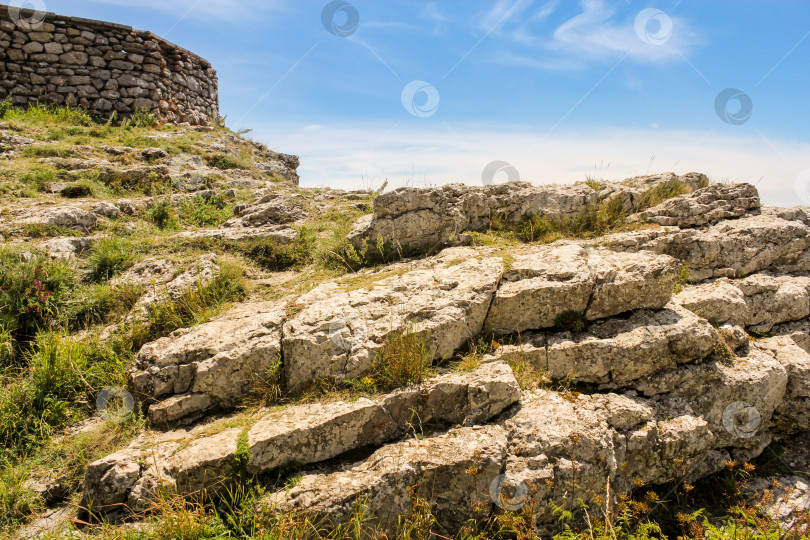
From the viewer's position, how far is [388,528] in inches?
138

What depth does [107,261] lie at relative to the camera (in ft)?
21.7

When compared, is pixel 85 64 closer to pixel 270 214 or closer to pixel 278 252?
pixel 270 214

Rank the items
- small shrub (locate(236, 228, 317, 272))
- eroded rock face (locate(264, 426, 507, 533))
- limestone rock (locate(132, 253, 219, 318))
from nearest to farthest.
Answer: eroded rock face (locate(264, 426, 507, 533))
limestone rock (locate(132, 253, 219, 318))
small shrub (locate(236, 228, 317, 272))

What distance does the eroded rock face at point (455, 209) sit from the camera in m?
6.89

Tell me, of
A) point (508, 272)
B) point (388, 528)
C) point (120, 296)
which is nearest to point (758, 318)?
point (508, 272)

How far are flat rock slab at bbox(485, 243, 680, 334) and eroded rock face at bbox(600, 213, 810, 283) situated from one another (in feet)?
3.71

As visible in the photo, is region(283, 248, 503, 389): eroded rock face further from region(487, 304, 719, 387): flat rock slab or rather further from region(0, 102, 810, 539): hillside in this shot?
region(487, 304, 719, 387): flat rock slab

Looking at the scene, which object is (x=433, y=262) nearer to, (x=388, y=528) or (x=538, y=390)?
(x=538, y=390)

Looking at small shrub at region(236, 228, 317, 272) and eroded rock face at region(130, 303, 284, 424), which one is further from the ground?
small shrub at region(236, 228, 317, 272)

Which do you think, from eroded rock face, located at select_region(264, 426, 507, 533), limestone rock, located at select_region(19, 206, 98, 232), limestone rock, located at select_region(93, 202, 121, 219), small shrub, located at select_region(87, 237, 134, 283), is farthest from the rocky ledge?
limestone rock, located at select_region(93, 202, 121, 219)

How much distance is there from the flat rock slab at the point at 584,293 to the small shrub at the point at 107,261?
18.9ft

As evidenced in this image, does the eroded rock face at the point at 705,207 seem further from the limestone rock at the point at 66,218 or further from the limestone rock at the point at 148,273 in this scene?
the limestone rock at the point at 66,218

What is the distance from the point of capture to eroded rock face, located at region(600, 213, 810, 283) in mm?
5926

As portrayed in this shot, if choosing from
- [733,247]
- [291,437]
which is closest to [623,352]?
[733,247]
